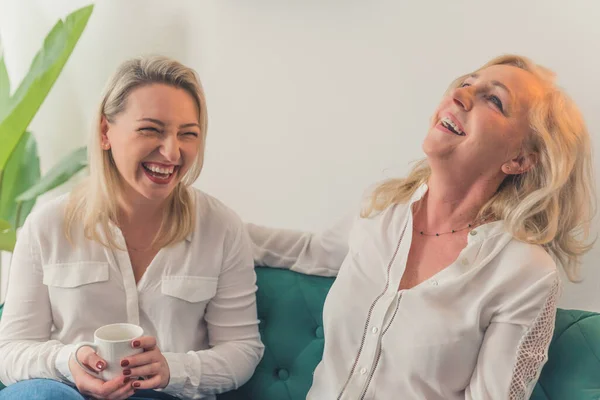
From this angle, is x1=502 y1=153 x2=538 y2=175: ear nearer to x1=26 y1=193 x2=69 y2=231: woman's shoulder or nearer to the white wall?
the white wall

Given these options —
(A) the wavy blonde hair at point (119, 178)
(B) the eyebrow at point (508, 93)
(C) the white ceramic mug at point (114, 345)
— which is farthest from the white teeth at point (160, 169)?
(B) the eyebrow at point (508, 93)

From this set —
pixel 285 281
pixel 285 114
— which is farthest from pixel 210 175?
pixel 285 281

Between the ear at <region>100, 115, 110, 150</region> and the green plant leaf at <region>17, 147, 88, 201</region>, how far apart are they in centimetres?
77

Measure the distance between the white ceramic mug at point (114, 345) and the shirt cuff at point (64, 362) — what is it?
124 mm

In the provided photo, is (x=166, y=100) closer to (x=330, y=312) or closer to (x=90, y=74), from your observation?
(x=330, y=312)

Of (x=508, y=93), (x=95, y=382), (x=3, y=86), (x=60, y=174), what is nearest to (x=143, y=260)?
(x=95, y=382)

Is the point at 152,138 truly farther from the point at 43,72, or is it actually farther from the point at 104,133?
the point at 43,72

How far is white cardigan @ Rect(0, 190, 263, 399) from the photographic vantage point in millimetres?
1618

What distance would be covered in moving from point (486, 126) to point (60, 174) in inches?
55.9

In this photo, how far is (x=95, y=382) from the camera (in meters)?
1.42

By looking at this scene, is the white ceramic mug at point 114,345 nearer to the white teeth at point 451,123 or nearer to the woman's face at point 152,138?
the woman's face at point 152,138

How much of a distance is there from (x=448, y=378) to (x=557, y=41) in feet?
2.88

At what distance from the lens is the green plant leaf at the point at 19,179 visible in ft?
7.99

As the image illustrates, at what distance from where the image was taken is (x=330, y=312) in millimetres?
1649
